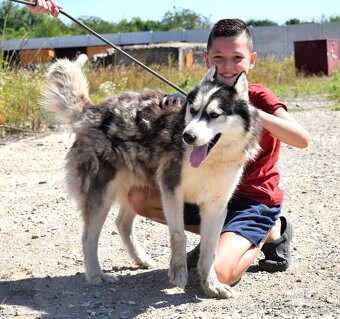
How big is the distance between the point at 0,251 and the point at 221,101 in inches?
88.6

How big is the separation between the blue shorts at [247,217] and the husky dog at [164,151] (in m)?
0.32

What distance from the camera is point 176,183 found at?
13.6ft

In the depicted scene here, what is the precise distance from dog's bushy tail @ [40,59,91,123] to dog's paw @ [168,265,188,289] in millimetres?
1263

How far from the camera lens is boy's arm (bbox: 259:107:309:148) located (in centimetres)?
423

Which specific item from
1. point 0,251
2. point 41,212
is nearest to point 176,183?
point 0,251

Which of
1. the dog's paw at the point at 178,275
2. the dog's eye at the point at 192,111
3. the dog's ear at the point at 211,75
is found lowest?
the dog's paw at the point at 178,275

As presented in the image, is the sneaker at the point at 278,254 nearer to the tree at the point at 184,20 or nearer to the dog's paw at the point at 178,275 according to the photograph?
the dog's paw at the point at 178,275

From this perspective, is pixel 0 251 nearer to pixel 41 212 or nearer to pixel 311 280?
pixel 41 212

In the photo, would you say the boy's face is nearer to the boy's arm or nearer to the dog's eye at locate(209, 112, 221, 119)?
the boy's arm

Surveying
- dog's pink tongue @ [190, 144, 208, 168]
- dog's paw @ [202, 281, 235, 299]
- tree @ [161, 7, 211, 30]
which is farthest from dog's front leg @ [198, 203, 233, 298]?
tree @ [161, 7, 211, 30]

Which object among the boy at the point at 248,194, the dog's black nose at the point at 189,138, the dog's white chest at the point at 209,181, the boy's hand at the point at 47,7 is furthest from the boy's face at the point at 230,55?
the boy's hand at the point at 47,7

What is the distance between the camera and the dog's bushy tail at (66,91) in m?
4.70

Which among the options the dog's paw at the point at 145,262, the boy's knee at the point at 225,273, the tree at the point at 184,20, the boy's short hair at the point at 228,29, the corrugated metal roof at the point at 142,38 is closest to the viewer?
the boy's knee at the point at 225,273

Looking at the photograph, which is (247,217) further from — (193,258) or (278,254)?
(193,258)
